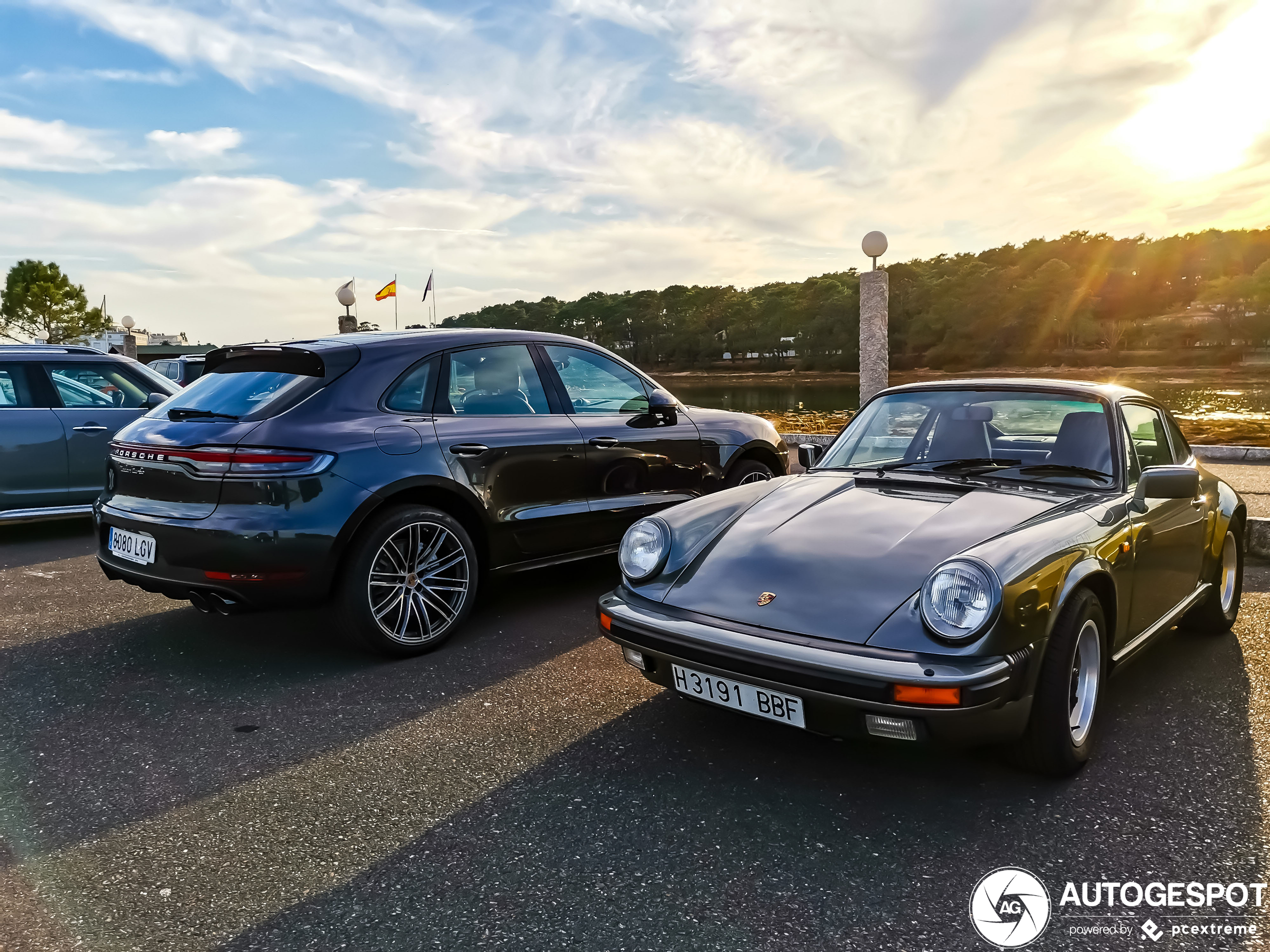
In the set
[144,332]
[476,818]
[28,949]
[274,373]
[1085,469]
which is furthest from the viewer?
[144,332]

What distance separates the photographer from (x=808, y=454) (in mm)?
4352

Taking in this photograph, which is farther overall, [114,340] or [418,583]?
[114,340]

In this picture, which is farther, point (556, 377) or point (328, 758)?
point (556, 377)

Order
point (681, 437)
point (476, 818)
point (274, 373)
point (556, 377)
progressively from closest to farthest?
point (476, 818) → point (274, 373) → point (556, 377) → point (681, 437)

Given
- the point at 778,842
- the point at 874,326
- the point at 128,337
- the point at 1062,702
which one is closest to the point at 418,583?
the point at 778,842

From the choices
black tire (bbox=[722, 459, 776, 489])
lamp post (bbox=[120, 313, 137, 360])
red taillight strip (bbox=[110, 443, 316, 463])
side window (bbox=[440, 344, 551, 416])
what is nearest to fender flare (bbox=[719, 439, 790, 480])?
black tire (bbox=[722, 459, 776, 489])

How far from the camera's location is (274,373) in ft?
14.3

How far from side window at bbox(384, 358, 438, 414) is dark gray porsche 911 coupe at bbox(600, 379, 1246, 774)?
1561 mm

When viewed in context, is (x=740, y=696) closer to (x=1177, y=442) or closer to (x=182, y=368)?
(x=1177, y=442)

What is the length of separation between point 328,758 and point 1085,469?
122 inches

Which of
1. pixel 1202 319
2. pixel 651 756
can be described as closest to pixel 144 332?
pixel 1202 319

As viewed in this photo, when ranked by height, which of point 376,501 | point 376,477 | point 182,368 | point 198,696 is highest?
point 182,368

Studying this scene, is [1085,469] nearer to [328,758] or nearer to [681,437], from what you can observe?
[681,437]

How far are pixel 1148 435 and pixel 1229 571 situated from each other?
1.08 m
